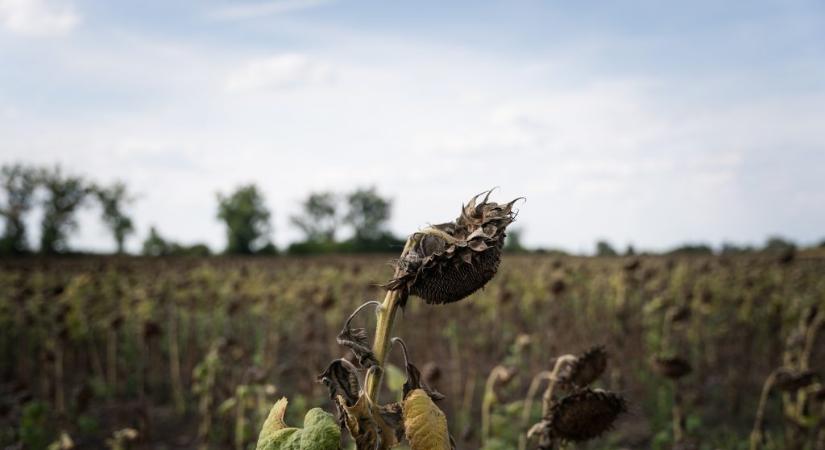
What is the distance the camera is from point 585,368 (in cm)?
266

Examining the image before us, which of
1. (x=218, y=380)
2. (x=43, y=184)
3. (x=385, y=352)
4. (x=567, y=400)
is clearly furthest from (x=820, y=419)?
(x=43, y=184)

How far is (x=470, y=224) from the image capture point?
4.89 ft

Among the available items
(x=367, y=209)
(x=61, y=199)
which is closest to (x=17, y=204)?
(x=61, y=199)

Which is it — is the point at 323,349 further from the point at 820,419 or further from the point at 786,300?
the point at 786,300

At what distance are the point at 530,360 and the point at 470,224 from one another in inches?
394

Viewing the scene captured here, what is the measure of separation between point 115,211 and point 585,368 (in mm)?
59259

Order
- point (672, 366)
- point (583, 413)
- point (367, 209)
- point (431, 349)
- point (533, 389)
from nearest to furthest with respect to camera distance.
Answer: point (583, 413), point (533, 389), point (672, 366), point (431, 349), point (367, 209)

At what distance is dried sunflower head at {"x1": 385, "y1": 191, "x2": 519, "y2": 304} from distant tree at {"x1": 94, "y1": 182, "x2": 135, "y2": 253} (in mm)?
58136

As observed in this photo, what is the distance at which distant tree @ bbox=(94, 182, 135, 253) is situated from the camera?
55969mm

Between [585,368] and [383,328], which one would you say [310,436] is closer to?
[383,328]

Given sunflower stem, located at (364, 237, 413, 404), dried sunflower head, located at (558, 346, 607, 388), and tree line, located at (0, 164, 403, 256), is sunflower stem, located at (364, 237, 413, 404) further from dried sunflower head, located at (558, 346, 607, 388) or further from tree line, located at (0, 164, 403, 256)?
tree line, located at (0, 164, 403, 256)

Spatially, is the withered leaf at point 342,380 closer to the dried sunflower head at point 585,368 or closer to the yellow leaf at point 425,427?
the yellow leaf at point 425,427

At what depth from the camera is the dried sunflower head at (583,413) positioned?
7.84 feet

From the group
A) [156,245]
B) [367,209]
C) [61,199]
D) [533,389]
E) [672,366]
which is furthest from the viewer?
[367,209]
